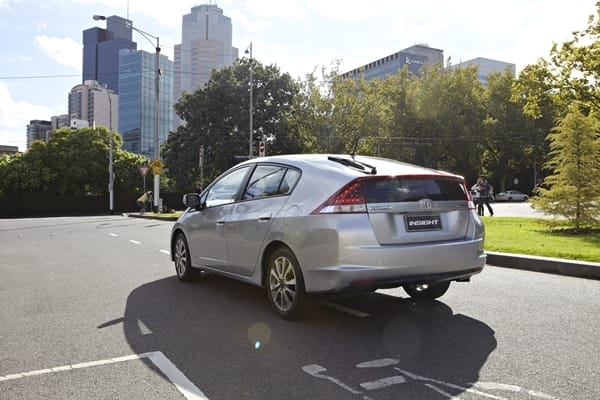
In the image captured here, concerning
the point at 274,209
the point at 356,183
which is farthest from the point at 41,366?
the point at 356,183

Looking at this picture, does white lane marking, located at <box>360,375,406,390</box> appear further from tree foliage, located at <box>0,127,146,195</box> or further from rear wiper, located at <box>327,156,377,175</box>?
tree foliage, located at <box>0,127,146,195</box>

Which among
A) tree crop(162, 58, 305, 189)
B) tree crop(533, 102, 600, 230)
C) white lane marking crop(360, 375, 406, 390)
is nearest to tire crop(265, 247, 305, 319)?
white lane marking crop(360, 375, 406, 390)

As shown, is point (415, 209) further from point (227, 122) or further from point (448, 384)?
point (227, 122)

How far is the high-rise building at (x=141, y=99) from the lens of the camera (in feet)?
215

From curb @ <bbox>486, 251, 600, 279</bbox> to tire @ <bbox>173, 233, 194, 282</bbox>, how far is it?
205 inches

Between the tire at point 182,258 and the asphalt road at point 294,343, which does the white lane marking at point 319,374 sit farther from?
the tire at point 182,258

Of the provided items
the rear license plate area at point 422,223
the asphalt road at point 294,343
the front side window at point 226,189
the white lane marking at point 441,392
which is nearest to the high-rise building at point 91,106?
the front side window at point 226,189

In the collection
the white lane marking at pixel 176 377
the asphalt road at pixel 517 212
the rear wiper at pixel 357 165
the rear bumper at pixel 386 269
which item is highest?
the rear wiper at pixel 357 165

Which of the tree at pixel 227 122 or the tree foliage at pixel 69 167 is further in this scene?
the tree foliage at pixel 69 167

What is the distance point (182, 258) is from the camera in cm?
744

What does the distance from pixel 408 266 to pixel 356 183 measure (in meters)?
0.86

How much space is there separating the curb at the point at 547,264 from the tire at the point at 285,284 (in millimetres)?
4953

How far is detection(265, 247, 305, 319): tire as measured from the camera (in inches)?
196

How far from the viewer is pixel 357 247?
463 centimetres
